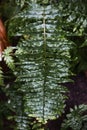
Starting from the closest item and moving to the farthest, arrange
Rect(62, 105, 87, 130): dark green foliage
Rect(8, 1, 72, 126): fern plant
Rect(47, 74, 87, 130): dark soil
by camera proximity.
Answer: Rect(8, 1, 72, 126): fern plant, Rect(62, 105, 87, 130): dark green foliage, Rect(47, 74, 87, 130): dark soil

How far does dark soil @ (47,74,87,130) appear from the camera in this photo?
Result: 203cm

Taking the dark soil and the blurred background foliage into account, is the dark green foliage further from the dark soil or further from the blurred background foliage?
the blurred background foliage

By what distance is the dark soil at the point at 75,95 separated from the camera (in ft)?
6.66

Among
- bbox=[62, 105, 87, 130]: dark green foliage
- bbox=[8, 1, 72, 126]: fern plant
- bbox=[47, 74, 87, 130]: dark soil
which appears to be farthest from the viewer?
bbox=[47, 74, 87, 130]: dark soil

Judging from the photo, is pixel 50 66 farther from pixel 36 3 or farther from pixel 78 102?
pixel 78 102

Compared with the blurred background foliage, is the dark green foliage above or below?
below

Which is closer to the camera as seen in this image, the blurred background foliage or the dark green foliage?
the blurred background foliage

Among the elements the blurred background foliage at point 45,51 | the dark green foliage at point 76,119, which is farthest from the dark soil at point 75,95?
the blurred background foliage at point 45,51

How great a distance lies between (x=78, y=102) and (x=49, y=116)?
68 cm

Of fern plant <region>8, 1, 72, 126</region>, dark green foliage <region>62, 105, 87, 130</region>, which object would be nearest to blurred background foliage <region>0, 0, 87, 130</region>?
fern plant <region>8, 1, 72, 126</region>

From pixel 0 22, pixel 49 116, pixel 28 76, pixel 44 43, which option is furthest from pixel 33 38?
pixel 0 22

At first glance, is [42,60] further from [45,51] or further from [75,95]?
[75,95]

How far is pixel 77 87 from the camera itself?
6.86ft

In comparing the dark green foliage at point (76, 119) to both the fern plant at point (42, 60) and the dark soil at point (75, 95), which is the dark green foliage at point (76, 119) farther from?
the fern plant at point (42, 60)
